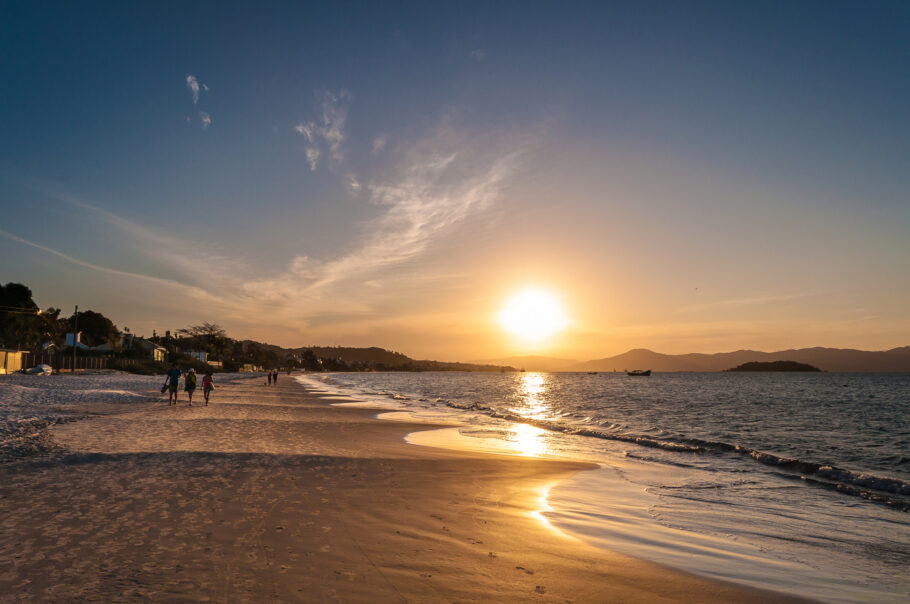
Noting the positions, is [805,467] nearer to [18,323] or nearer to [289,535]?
[289,535]

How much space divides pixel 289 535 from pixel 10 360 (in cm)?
7777

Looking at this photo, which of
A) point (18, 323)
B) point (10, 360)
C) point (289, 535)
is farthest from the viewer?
point (18, 323)

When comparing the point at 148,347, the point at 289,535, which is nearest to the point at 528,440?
the point at 289,535

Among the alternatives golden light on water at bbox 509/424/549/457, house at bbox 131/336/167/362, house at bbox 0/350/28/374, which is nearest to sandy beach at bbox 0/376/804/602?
golden light on water at bbox 509/424/549/457

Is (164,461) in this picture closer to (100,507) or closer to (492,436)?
(100,507)

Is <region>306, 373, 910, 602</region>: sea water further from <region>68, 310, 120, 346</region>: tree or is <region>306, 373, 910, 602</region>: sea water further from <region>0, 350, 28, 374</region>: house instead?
<region>68, 310, 120, 346</region>: tree

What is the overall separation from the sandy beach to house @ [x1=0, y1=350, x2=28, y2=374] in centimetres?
6397

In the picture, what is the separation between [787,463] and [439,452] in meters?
13.0

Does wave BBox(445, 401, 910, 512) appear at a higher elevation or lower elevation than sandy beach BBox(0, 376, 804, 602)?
lower

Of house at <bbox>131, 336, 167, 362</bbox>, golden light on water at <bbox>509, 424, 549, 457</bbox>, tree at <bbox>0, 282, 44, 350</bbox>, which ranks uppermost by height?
tree at <bbox>0, 282, 44, 350</bbox>

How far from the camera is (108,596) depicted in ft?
16.5

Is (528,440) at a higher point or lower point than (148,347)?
lower

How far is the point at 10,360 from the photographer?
63156 millimetres

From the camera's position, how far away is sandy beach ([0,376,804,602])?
5523 mm
